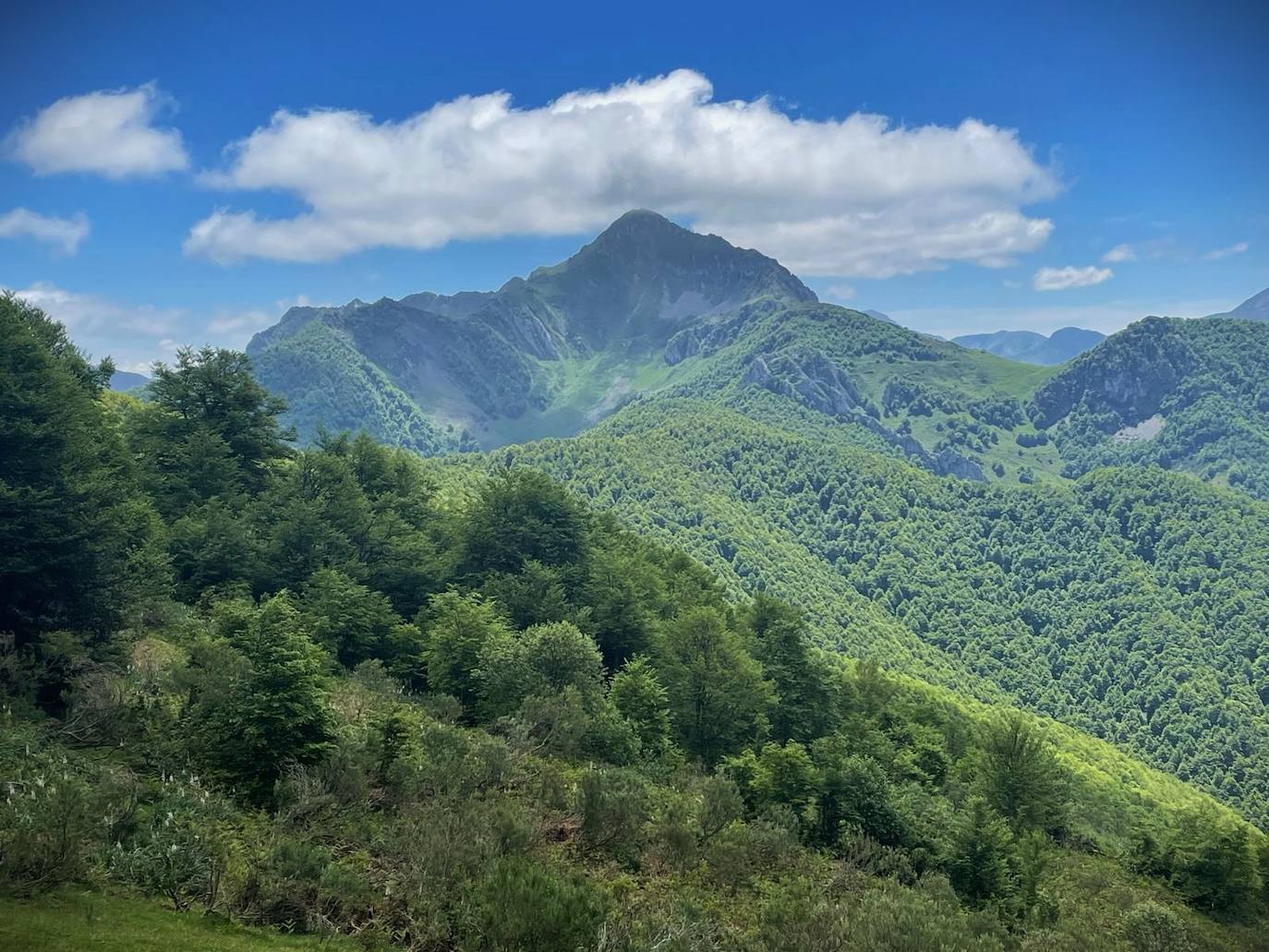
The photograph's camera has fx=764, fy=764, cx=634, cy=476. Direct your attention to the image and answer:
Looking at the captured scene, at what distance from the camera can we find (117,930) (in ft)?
41.0

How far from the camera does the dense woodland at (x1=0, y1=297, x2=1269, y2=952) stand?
49.3ft

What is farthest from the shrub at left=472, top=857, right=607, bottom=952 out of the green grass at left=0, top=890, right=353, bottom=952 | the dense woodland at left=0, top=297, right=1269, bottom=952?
the green grass at left=0, top=890, right=353, bottom=952

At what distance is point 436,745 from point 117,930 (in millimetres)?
10414

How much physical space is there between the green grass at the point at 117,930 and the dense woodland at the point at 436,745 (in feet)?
1.37

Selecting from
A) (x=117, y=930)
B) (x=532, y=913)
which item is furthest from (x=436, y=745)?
(x=117, y=930)

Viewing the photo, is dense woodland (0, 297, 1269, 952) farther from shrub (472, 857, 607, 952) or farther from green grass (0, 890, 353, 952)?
green grass (0, 890, 353, 952)

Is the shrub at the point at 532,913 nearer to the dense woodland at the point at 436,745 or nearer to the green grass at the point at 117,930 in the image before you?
the dense woodland at the point at 436,745

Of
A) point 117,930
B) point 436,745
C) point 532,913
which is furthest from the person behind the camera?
point 436,745

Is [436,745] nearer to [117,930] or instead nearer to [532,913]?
[532,913]

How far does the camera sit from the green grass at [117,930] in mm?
11734

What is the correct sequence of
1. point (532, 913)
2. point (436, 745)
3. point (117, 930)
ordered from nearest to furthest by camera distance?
point (117, 930)
point (532, 913)
point (436, 745)

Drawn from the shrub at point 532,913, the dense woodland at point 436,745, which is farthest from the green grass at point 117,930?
the shrub at point 532,913

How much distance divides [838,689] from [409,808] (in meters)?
44.5

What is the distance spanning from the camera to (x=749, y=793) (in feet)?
102
